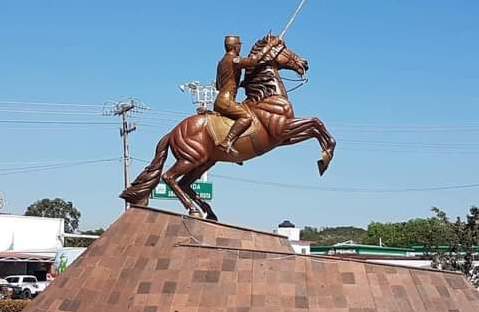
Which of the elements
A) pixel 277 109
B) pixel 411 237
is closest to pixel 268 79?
pixel 277 109

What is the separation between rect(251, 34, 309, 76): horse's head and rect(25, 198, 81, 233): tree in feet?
237

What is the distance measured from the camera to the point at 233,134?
1316cm

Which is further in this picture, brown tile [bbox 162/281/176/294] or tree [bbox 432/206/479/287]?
tree [bbox 432/206/479/287]

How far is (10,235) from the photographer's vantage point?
42938mm

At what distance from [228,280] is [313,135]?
375cm

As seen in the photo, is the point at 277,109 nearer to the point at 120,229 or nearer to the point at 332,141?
the point at 332,141

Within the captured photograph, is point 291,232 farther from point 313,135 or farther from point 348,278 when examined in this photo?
point 348,278

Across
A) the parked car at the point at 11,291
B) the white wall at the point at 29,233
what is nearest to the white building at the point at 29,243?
the white wall at the point at 29,233

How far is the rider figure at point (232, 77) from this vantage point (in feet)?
43.7

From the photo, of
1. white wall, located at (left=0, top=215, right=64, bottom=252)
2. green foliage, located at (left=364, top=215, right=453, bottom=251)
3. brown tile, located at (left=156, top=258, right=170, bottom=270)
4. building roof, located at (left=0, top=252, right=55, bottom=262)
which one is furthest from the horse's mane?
green foliage, located at (left=364, top=215, right=453, bottom=251)

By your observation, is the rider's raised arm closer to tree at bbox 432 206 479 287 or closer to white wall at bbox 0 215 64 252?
tree at bbox 432 206 479 287

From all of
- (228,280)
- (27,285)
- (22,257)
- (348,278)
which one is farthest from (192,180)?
(22,257)

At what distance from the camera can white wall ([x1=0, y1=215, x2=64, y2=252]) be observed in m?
42.7

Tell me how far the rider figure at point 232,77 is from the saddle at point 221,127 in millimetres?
73
